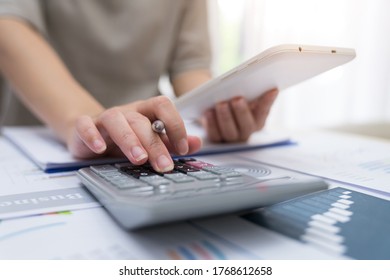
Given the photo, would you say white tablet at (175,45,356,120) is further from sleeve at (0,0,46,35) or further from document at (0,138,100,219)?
sleeve at (0,0,46,35)

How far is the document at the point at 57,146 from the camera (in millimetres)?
461

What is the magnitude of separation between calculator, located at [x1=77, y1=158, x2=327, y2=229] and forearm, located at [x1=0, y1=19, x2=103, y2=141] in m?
0.26

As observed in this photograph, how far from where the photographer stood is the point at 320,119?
1818 millimetres

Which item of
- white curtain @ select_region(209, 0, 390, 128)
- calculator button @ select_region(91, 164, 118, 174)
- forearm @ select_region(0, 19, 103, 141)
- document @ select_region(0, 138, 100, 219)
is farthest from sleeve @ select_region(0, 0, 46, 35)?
white curtain @ select_region(209, 0, 390, 128)

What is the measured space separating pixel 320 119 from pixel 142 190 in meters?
1.66

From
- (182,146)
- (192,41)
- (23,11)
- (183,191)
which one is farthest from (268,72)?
(192,41)

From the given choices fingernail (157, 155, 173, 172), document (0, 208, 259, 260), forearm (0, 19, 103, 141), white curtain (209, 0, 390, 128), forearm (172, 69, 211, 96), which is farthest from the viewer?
white curtain (209, 0, 390, 128)

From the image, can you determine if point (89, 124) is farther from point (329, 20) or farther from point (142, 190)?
point (329, 20)

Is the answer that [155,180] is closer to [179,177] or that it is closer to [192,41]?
[179,177]

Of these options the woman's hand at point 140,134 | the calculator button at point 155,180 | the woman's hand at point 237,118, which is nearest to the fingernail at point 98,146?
the woman's hand at point 140,134

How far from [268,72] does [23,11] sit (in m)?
0.47

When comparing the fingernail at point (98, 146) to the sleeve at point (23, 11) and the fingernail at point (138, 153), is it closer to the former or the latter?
the fingernail at point (138, 153)

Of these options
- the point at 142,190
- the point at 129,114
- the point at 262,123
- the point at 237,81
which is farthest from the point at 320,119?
the point at 142,190

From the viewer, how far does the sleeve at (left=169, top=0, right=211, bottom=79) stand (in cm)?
103
